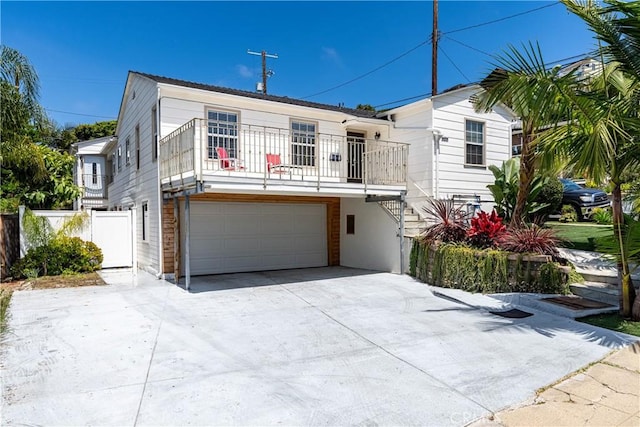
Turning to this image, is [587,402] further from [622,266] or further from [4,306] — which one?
[4,306]

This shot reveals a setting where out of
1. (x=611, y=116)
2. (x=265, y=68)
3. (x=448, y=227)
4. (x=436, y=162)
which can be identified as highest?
(x=265, y=68)

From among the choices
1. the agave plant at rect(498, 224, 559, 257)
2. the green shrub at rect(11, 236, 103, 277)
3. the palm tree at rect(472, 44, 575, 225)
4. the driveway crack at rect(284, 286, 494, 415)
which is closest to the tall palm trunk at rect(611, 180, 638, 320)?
the palm tree at rect(472, 44, 575, 225)

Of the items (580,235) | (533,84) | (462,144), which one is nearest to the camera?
(533,84)

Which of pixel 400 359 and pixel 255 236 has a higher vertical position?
pixel 255 236

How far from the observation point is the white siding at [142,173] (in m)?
10.7

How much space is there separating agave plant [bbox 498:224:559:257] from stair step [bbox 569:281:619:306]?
2.45 ft

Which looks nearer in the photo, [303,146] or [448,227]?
[448,227]

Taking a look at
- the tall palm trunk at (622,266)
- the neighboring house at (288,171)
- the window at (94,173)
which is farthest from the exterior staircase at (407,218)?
the window at (94,173)

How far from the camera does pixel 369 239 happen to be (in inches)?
473

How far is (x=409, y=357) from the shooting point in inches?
189

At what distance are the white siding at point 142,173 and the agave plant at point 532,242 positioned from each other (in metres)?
8.32

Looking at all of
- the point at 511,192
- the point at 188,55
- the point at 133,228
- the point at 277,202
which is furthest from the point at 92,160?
the point at 511,192

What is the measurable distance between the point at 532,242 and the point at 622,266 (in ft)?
6.82

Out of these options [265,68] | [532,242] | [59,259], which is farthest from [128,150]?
[265,68]
